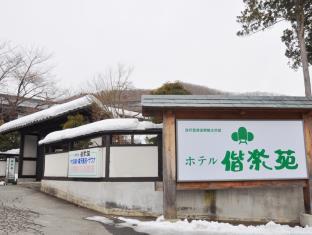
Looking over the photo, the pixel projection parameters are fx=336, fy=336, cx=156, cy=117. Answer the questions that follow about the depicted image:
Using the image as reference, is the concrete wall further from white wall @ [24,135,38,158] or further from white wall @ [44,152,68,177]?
white wall @ [24,135,38,158]

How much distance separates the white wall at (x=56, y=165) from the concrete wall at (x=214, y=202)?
2925mm

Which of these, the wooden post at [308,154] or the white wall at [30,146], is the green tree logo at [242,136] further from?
the white wall at [30,146]

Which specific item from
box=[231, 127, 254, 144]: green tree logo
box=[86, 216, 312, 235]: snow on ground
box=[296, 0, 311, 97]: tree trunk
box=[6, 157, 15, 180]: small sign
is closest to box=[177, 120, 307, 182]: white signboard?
box=[231, 127, 254, 144]: green tree logo

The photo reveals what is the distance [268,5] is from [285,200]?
1008cm

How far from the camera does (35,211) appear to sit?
31.3 feet

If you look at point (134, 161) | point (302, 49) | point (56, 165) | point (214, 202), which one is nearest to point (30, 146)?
point (56, 165)

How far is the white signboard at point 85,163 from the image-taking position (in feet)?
33.6

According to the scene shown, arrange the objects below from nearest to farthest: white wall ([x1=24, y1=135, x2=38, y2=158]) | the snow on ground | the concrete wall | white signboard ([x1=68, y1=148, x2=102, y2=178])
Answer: the snow on ground → the concrete wall → white signboard ([x1=68, y1=148, x2=102, y2=178]) → white wall ([x1=24, y1=135, x2=38, y2=158])

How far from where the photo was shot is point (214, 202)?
948 centimetres

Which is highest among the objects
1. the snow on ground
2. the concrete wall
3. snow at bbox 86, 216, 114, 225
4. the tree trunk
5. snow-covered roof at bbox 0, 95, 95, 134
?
the tree trunk

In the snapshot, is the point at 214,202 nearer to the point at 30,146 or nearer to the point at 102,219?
the point at 102,219

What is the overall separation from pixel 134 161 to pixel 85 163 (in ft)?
5.88

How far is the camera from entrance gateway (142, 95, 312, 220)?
8.83 metres

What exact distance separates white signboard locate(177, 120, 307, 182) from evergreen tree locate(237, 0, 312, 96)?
704 centimetres
